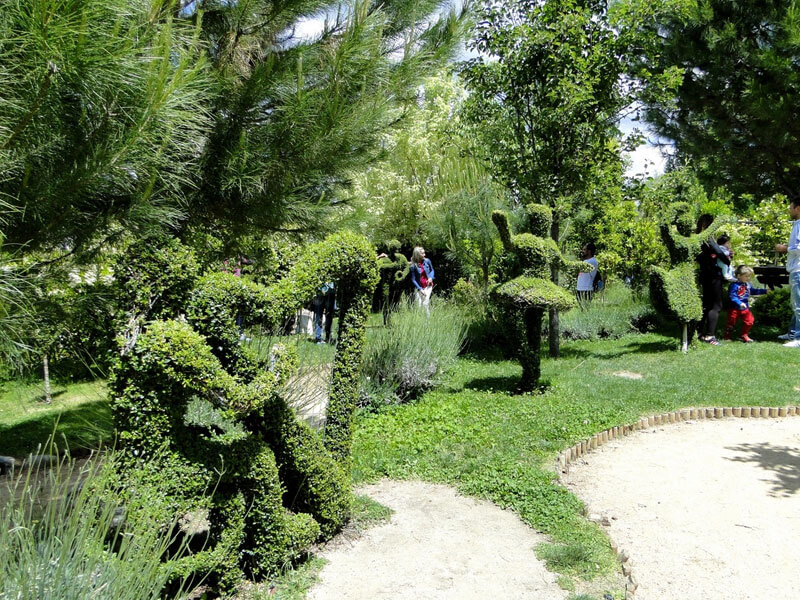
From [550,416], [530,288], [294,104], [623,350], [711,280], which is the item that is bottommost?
[550,416]

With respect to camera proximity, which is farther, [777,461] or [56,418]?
[56,418]

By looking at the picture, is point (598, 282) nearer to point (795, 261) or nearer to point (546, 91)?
point (795, 261)

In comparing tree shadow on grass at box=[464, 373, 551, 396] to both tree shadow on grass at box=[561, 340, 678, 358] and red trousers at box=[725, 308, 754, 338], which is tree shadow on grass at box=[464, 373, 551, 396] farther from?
red trousers at box=[725, 308, 754, 338]

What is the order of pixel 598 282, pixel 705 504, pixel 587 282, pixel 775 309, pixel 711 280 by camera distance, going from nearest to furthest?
pixel 705 504, pixel 711 280, pixel 775 309, pixel 587 282, pixel 598 282

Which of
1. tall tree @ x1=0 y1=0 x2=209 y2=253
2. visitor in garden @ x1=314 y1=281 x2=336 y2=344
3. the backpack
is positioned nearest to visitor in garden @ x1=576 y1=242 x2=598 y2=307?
the backpack

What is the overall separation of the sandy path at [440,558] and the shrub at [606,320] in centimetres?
739

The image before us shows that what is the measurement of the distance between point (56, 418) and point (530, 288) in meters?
5.33

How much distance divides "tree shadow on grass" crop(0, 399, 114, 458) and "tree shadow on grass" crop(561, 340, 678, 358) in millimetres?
7018

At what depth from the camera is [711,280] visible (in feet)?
31.6

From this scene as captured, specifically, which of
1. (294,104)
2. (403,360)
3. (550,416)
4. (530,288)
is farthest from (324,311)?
(294,104)

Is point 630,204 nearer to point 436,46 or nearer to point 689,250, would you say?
point 689,250

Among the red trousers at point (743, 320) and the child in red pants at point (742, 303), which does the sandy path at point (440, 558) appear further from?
the red trousers at point (743, 320)

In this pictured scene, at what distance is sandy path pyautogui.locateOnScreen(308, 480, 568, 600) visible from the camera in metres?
3.18

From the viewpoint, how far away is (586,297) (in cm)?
1327
